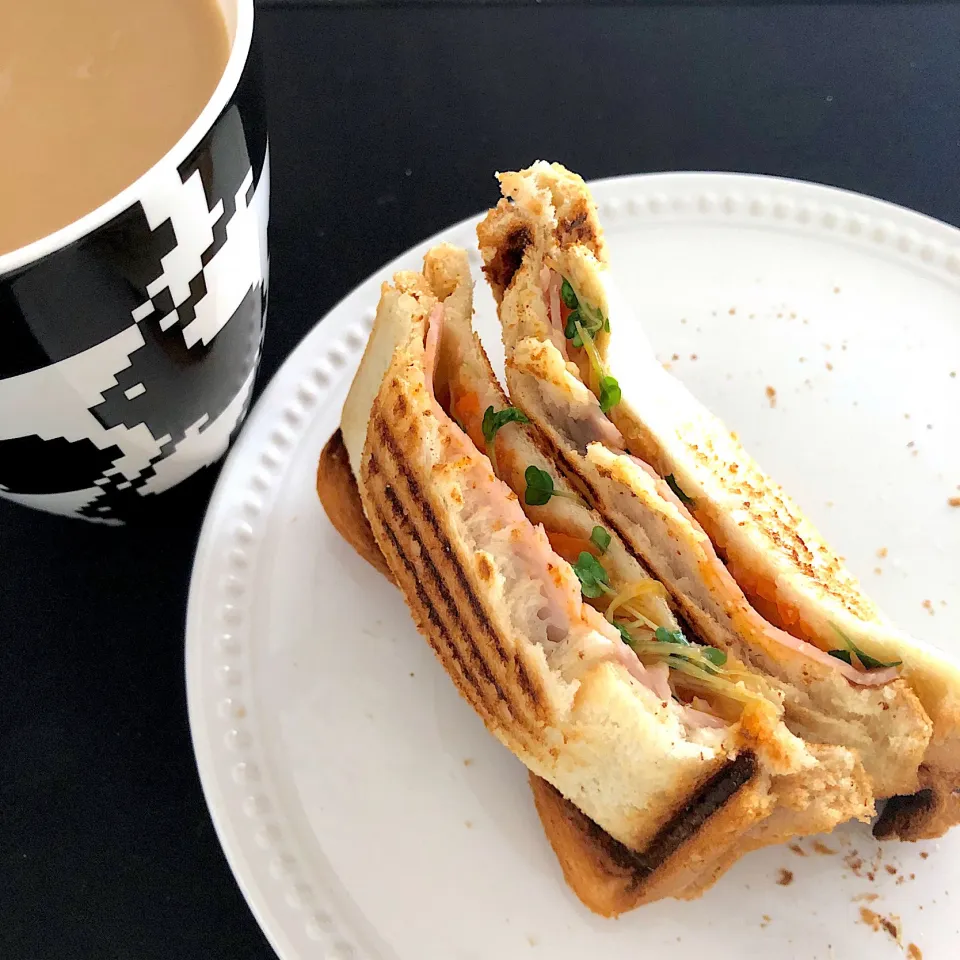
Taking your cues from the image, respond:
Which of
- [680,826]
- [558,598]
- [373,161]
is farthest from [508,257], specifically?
[680,826]

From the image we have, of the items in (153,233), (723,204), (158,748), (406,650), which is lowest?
(158,748)

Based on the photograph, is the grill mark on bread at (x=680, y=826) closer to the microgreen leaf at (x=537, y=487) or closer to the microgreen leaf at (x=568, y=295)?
the microgreen leaf at (x=537, y=487)

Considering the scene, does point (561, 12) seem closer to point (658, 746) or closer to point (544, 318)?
point (544, 318)

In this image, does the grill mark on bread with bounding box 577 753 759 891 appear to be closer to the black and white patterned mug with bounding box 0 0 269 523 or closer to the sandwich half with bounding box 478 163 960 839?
the sandwich half with bounding box 478 163 960 839

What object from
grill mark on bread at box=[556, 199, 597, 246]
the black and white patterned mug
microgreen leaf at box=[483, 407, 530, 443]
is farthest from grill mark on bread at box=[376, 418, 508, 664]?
grill mark on bread at box=[556, 199, 597, 246]

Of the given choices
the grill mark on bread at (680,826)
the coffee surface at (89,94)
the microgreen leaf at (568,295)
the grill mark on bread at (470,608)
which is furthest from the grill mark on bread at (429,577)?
the coffee surface at (89,94)

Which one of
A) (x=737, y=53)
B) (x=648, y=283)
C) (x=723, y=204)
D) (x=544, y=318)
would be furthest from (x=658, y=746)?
(x=737, y=53)
